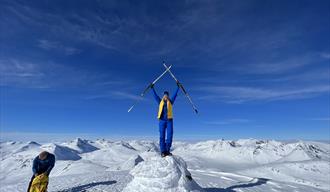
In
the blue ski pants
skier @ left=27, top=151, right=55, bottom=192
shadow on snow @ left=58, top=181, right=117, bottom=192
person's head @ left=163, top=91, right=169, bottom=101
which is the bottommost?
shadow on snow @ left=58, top=181, right=117, bottom=192

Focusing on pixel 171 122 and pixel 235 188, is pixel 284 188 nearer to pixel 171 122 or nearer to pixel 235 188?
pixel 235 188

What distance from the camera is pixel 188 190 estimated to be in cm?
1358

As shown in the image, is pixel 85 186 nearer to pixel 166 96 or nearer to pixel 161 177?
pixel 161 177

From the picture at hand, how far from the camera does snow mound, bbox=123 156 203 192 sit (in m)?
13.2

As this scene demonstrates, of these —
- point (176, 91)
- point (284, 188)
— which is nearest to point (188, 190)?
point (176, 91)

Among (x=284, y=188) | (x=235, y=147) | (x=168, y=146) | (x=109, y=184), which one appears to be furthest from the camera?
(x=235, y=147)

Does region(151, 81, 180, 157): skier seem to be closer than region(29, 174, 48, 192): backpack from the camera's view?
No

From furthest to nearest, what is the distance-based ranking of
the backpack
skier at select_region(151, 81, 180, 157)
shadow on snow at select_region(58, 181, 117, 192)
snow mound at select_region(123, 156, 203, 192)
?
shadow on snow at select_region(58, 181, 117, 192) → skier at select_region(151, 81, 180, 157) → the backpack → snow mound at select_region(123, 156, 203, 192)

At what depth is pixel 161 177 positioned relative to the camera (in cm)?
1342

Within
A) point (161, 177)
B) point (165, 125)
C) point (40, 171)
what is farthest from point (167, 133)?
point (40, 171)

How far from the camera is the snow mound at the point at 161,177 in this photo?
13.2 meters

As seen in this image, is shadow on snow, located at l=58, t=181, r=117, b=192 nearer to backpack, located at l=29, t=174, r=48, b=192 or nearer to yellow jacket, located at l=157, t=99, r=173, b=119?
backpack, located at l=29, t=174, r=48, b=192

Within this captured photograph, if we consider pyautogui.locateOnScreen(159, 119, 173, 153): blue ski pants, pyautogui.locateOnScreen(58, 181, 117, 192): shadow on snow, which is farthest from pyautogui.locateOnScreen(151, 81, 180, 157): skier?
pyautogui.locateOnScreen(58, 181, 117, 192): shadow on snow

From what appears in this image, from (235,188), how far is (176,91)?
29.6 feet
